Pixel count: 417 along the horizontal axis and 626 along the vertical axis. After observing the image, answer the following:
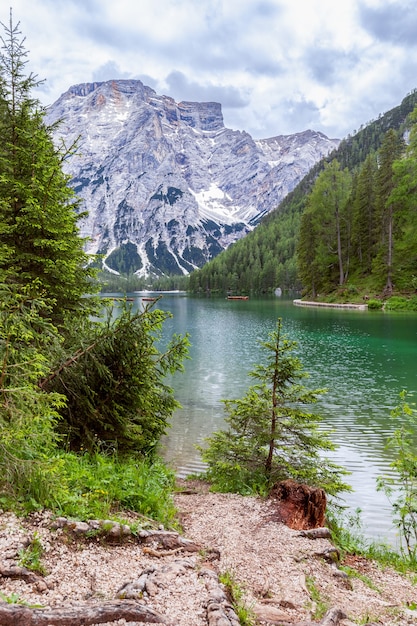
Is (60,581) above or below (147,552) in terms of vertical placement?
above

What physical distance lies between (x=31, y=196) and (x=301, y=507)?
878 cm

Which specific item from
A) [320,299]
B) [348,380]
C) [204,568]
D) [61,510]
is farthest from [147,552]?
[320,299]

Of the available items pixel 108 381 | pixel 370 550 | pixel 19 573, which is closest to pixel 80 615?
pixel 19 573

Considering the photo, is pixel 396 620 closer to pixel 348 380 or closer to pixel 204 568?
pixel 204 568

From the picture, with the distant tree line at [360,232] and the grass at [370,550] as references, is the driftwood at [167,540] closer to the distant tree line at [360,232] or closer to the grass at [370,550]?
the grass at [370,550]

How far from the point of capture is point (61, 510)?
A: 4543mm

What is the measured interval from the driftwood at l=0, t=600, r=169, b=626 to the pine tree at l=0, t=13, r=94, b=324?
23.1ft

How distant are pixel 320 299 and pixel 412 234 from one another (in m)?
22.0

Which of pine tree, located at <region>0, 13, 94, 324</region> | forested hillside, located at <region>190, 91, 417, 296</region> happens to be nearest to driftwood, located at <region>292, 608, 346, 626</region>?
pine tree, located at <region>0, 13, 94, 324</region>

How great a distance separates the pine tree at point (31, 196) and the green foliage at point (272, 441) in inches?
214

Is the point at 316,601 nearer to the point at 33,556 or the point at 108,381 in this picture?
the point at 33,556

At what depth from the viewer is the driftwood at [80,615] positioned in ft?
9.03

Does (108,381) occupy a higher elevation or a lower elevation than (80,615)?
higher

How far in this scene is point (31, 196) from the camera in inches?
350
